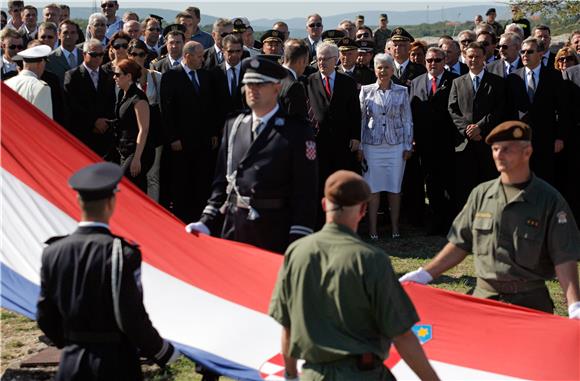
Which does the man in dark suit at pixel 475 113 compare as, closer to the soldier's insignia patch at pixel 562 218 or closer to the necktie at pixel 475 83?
the necktie at pixel 475 83

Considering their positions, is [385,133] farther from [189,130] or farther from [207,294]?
[207,294]

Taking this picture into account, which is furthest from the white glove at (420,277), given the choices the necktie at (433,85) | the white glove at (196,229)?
the necktie at (433,85)

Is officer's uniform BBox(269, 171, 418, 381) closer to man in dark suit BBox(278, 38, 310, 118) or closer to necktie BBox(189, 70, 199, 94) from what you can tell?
man in dark suit BBox(278, 38, 310, 118)

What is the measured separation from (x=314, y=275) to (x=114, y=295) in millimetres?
897

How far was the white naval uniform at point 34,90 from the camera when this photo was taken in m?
8.37

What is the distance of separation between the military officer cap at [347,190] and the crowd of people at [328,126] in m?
1.49

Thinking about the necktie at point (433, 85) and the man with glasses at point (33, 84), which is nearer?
the man with glasses at point (33, 84)

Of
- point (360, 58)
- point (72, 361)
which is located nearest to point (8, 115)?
point (72, 361)

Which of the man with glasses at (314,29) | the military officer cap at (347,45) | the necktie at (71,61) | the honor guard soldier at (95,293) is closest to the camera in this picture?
the honor guard soldier at (95,293)

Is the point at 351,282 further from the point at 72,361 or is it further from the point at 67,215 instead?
the point at 67,215

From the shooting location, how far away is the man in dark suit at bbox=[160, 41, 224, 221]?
10594 millimetres

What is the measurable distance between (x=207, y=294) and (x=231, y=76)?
5.14 metres

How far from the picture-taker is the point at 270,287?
590cm

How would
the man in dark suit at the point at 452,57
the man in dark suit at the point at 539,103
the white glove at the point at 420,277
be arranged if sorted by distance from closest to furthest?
the white glove at the point at 420,277
the man in dark suit at the point at 539,103
the man in dark suit at the point at 452,57
